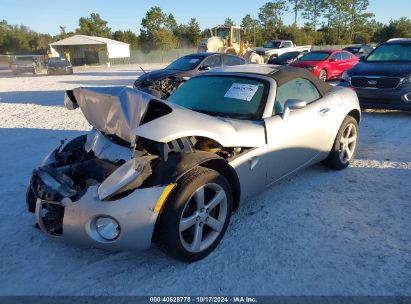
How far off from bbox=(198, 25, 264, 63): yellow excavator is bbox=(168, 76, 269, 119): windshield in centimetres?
1560

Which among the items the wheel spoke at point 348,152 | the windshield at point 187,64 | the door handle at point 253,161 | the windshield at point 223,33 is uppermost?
the windshield at point 223,33

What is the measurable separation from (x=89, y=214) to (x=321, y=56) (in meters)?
14.6

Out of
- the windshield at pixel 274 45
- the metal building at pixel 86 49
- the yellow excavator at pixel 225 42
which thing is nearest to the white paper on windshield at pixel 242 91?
the yellow excavator at pixel 225 42

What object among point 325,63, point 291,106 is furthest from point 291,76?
point 325,63

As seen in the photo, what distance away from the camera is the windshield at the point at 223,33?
74.8 ft

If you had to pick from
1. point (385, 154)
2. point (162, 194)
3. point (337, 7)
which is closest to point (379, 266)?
point (162, 194)

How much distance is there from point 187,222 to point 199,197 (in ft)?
0.72

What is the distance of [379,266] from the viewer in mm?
2777

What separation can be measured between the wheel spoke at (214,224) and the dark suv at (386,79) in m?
6.28

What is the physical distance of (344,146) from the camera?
4.76 metres

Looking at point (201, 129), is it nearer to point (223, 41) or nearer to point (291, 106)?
point (291, 106)

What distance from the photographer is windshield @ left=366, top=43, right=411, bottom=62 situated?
339 inches

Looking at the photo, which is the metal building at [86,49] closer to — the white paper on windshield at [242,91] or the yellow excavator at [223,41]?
the yellow excavator at [223,41]

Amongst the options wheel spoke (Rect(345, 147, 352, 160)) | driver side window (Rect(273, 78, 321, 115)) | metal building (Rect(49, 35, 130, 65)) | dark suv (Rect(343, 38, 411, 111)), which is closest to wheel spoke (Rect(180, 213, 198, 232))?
driver side window (Rect(273, 78, 321, 115))
